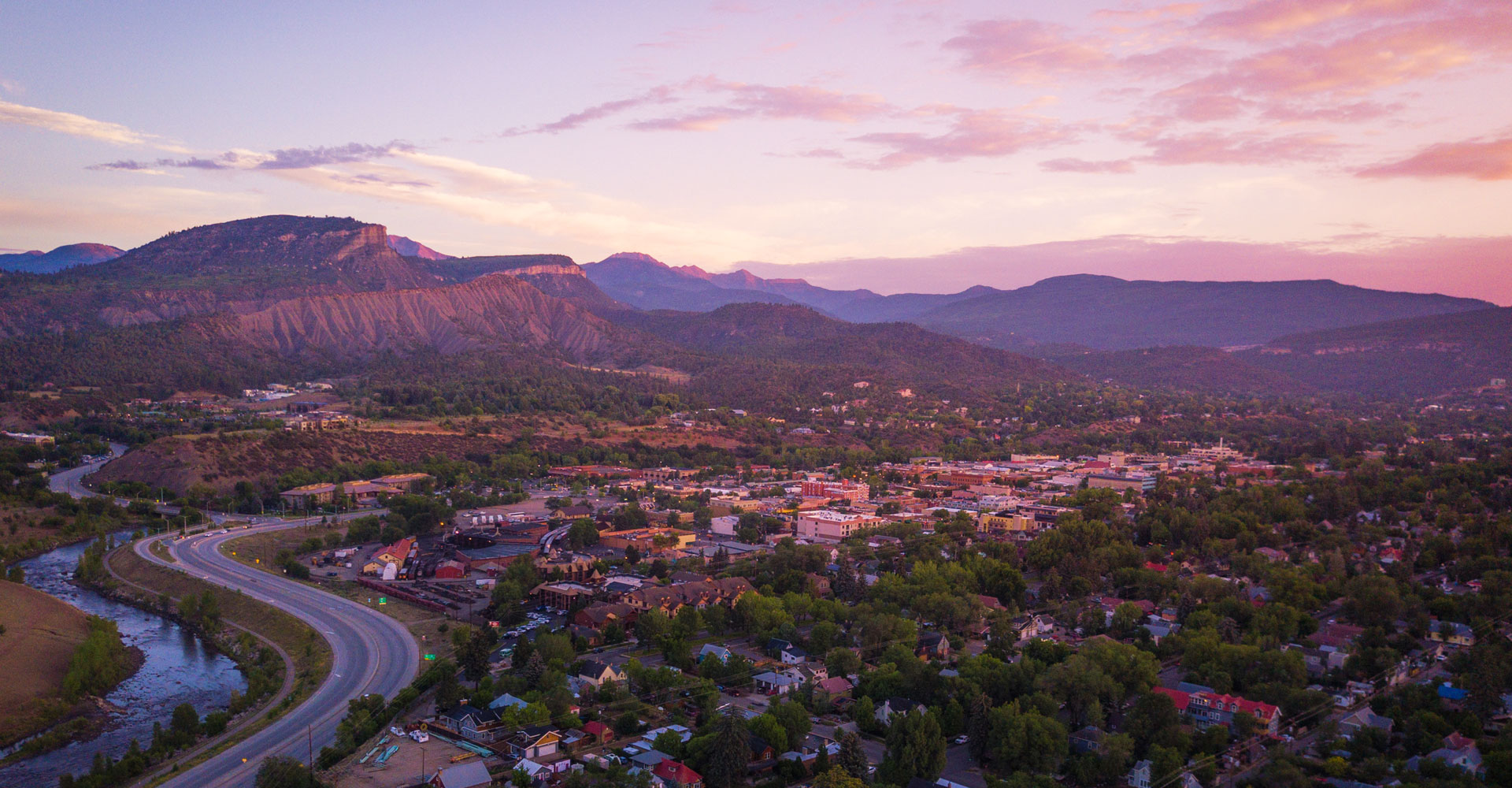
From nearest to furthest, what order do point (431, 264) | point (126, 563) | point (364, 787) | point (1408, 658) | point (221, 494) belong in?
point (364, 787) < point (1408, 658) < point (126, 563) < point (221, 494) < point (431, 264)

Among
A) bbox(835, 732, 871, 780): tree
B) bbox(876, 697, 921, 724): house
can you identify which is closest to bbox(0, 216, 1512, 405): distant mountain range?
bbox(876, 697, 921, 724): house

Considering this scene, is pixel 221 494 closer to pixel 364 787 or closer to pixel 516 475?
pixel 516 475

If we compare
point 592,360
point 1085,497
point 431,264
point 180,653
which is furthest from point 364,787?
point 431,264

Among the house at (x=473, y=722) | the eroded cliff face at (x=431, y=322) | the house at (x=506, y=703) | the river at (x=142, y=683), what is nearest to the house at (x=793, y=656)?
the house at (x=506, y=703)

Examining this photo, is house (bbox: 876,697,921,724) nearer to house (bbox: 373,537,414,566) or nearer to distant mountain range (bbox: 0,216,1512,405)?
house (bbox: 373,537,414,566)

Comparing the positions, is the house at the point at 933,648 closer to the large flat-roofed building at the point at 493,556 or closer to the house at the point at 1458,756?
the house at the point at 1458,756

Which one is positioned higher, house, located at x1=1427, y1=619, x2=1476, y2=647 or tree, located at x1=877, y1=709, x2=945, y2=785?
house, located at x1=1427, y1=619, x2=1476, y2=647
